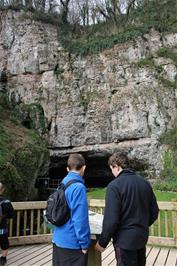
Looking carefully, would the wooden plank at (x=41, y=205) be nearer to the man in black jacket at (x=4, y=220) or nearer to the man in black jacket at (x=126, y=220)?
the man in black jacket at (x=4, y=220)

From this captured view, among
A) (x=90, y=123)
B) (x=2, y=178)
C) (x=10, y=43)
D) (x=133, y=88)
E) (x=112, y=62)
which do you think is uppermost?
(x=10, y=43)

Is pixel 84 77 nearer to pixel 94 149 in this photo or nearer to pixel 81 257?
pixel 94 149

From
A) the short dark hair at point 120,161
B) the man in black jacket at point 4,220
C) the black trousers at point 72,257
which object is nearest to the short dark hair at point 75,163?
the short dark hair at point 120,161

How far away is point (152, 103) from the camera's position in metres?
18.0

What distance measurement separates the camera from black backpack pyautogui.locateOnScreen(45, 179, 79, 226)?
295cm

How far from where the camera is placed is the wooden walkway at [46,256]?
5383 mm

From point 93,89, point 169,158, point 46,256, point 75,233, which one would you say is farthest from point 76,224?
point 93,89

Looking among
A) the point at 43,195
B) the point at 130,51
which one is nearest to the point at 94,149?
the point at 43,195

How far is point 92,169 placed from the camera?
22531 millimetres

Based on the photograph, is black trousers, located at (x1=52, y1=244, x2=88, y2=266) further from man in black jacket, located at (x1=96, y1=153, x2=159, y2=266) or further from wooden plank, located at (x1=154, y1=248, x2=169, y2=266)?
wooden plank, located at (x1=154, y1=248, x2=169, y2=266)

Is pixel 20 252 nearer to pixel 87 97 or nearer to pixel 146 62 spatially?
pixel 87 97

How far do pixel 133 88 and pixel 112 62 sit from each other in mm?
2454

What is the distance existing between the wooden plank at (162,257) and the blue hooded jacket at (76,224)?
9.79ft

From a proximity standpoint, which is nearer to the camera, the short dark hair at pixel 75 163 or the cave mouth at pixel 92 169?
the short dark hair at pixel 75 163
